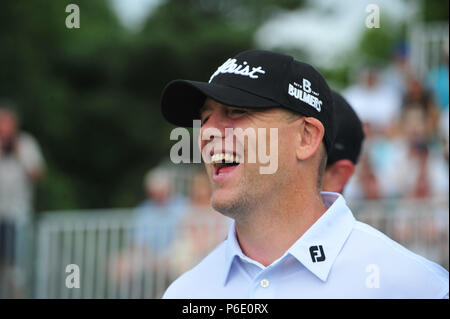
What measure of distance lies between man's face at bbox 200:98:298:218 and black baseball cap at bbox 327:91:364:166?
71 centimetres

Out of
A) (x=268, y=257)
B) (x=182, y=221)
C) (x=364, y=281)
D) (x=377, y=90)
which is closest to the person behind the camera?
(x=364, y=281)

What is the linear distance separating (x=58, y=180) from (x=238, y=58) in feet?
51.7

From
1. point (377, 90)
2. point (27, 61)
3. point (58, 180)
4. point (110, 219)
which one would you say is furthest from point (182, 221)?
point (27, 61)

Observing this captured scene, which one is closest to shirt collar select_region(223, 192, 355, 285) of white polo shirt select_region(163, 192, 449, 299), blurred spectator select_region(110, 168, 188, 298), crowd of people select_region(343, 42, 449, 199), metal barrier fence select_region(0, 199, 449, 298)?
white polo shirt select_region(163, 192, 449, 299)

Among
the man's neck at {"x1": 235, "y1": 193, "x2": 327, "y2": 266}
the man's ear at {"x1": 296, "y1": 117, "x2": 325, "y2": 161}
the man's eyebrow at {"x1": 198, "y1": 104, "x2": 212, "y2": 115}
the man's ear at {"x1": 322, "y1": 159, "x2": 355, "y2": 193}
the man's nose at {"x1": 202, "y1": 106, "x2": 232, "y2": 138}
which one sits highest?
the man's eyebrow at {"x1": 198, "y1": 104, "x2": 212, "y2": 115}

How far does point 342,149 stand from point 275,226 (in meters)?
0.84

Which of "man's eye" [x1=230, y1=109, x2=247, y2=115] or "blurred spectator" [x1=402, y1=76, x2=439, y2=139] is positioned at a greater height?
"blurred spectator" [x1=402, y1=76, x2=439, y2=139]

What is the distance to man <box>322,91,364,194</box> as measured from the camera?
341 cm

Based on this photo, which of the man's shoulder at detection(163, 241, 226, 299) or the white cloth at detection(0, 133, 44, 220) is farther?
the white cloth at detection(0, 133, 44, 220)

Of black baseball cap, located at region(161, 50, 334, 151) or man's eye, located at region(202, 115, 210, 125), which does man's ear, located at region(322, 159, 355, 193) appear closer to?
black baseball cap, located at region(161, 50, 334, 151)

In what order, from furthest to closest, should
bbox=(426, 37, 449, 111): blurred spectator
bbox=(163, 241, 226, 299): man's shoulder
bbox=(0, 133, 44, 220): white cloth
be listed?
bbox=(0, 133, 44, 220): white cloth
bbox=(426, 37, 449, 111): blurred spectator
bbox=(163, 241, 226, 299): man's shoulder

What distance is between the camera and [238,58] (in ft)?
9.17

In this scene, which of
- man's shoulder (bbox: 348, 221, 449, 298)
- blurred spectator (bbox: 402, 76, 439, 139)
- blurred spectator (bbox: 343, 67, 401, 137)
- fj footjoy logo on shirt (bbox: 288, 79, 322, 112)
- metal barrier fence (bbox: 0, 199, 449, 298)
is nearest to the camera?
man's shoulder (bbox: 348, 221, 449, 298)

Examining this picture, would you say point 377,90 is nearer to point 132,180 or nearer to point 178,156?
point 178,156
